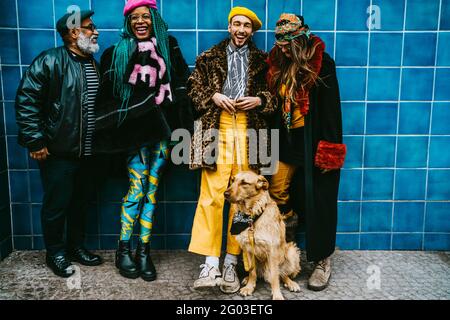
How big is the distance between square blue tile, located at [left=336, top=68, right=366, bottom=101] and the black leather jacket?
2165mm

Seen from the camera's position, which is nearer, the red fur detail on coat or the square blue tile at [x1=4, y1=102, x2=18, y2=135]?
the red fur detail on coat

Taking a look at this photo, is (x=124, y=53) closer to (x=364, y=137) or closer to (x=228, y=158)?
(x=228, y=158)

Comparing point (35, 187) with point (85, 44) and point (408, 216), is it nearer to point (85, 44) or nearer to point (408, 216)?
point (85, 44)

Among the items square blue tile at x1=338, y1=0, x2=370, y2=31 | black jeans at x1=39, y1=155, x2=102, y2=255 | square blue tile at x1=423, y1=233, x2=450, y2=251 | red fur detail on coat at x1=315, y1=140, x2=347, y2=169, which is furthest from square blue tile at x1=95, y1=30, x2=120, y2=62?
square blue tile at x1=423, y1=233, x2=450, y2=251

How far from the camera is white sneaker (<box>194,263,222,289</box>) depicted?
3285 mm

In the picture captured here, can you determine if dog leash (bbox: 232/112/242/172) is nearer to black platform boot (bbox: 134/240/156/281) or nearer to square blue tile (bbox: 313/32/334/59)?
black platform boot (bbox: 134/240/156/281)

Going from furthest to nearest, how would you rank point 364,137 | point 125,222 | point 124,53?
point 364,137
point 125,222
point 124,53

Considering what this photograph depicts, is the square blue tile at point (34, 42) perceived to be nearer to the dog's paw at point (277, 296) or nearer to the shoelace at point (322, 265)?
the dog's paw at point (277, 296)

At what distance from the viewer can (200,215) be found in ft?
11.4

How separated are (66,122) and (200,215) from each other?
49.5 inches

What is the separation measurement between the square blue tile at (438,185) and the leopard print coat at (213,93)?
1.70 metres

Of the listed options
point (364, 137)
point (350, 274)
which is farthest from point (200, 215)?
point (364, 137)

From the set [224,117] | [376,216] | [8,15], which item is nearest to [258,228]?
[224,117]

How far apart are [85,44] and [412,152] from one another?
2.95 meters
